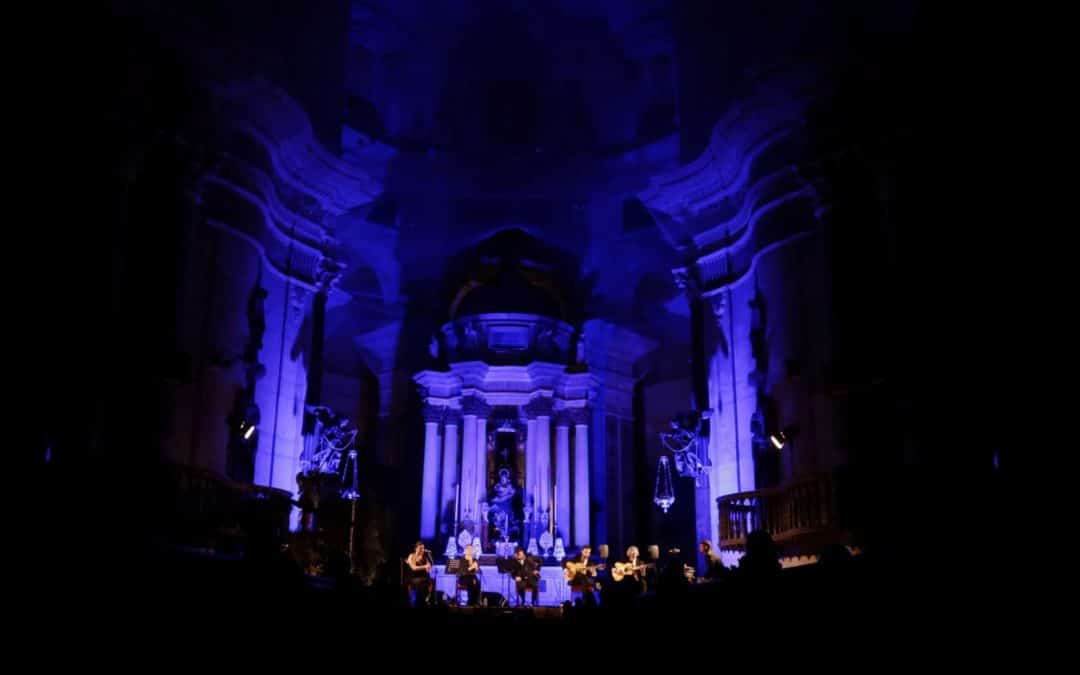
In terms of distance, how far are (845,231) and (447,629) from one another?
390 inches

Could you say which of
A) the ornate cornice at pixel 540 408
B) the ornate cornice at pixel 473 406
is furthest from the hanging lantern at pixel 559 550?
the ornate cornice at pixel 473 406

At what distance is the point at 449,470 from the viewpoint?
2359cm

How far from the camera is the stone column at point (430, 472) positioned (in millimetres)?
23156

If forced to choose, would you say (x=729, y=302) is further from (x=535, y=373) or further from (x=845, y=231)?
(x=535, y=373)

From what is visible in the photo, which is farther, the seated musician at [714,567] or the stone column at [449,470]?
the stone column at [449,470]

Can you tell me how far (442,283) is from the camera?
25.5 m

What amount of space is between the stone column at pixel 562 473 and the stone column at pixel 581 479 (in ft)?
0.65

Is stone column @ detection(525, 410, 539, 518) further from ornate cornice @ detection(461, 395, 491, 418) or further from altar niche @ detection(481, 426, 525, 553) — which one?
ornate cornice @ detection(461, 395, 491, 418)

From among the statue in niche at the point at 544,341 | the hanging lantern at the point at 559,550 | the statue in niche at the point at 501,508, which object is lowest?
the hanging lantern at the point at 559,550

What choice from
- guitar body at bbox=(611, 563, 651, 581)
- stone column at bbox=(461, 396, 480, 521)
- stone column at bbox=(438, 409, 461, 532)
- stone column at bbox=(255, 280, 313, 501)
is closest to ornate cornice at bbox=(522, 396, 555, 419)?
stone column at bbox=(461, 396, 480, 521)

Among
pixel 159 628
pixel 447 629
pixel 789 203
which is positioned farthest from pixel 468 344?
pixel 159 628

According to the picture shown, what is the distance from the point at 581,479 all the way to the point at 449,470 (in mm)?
3321

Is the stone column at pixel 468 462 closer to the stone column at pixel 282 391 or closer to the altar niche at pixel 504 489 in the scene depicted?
the altar niche at pixel 504 489

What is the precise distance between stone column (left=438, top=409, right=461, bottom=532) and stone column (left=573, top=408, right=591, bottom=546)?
9.80ft
